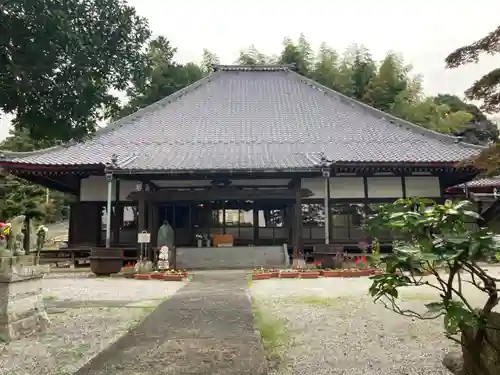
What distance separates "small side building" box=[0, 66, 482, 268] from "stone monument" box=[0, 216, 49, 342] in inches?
302

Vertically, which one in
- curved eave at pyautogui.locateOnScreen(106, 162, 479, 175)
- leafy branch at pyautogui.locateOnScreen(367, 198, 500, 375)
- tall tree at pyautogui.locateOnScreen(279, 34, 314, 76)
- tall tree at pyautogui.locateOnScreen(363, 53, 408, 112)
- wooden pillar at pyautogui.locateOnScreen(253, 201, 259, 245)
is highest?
tall tree at pyautogui.locateOnScreen(279, 34, 314, 76)

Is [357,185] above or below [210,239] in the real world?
above

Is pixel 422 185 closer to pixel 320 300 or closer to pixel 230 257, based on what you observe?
pixel 230 257

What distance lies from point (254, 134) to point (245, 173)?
3.52m

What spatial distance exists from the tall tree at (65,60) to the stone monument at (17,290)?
48.9 inches

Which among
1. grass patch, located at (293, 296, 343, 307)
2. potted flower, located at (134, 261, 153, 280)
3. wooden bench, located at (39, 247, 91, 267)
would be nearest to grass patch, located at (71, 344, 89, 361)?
grass patch, located at (293, 296, 343, 307)

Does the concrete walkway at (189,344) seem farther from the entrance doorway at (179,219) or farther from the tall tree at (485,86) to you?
the entrance doorway at (179,219)

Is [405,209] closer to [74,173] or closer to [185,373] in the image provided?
[185,373]

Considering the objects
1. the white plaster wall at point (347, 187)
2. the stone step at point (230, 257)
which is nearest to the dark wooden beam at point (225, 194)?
the stone step at point (230, 257)

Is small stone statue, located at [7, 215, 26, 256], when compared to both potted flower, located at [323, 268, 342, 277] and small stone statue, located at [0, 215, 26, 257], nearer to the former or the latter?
small stone statue, located at [0, 215, 26, 257]

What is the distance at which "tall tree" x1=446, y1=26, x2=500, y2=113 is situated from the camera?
415 cm

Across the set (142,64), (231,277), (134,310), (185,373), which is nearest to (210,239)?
(231,277)

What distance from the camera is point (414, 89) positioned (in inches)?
893

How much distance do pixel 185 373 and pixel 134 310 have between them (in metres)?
3.16
